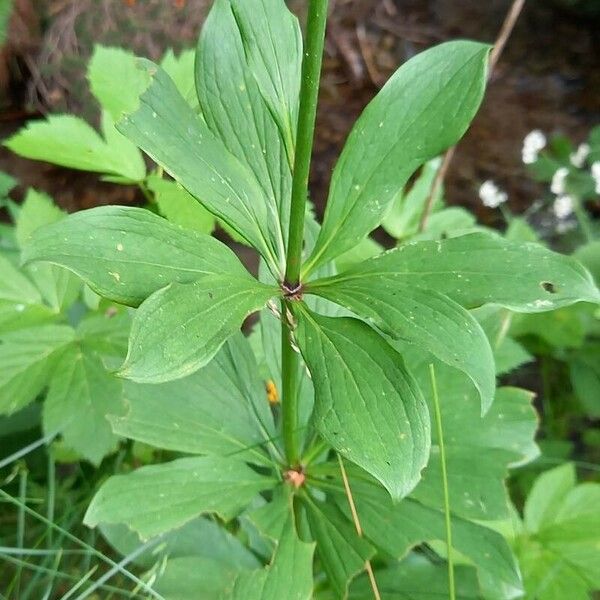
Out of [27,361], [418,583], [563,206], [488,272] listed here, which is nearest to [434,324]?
[488,272]

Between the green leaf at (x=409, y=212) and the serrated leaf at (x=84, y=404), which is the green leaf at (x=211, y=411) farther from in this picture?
the green leaf at (x=409, y=212)

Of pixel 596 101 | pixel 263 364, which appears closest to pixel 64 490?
pixel 263 364

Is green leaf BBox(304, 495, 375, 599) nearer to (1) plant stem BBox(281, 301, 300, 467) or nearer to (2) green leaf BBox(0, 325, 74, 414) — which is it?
(1) plant stem BBox(281, 301, 300, 467)

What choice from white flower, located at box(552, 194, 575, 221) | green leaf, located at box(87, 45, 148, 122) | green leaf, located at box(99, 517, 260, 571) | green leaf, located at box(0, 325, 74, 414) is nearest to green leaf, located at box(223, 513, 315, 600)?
green leaf, located at box(99, 517, 260, 571)

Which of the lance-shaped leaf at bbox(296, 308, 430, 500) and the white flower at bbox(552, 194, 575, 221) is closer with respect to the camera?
the lance-shaped leaf at bbox(296, 308, 430, 500)

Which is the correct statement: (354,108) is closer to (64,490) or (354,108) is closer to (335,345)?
(64,490)

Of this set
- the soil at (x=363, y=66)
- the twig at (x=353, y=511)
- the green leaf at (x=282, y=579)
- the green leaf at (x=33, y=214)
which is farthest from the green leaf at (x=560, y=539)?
the soil at (x=363, y=66)

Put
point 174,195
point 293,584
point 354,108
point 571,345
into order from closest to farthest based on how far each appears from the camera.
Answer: point 293,584
point 174,195
point 571,345
point 354,108

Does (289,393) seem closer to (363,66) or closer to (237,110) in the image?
(237,110)
